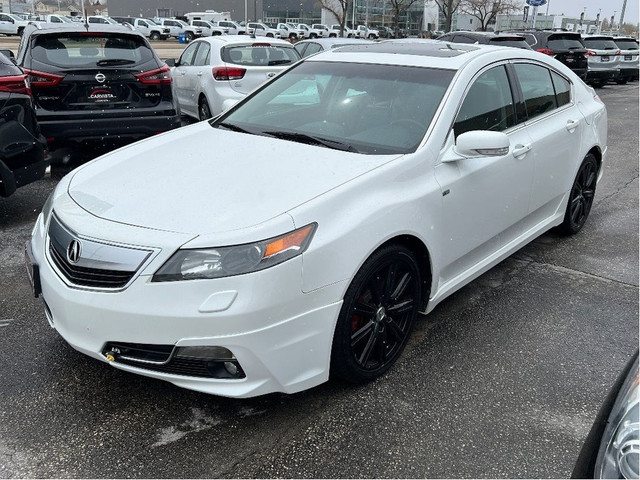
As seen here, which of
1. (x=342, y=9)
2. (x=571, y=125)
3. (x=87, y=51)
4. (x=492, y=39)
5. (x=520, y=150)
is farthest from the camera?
(x=342, y=9)

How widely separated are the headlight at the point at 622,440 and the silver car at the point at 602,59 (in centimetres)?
1942

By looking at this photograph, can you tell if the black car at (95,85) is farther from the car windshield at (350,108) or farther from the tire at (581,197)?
the tire at (581,197)

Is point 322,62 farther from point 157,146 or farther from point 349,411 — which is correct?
point 349,411

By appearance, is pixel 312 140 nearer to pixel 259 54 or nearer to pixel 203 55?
pixel 259 54

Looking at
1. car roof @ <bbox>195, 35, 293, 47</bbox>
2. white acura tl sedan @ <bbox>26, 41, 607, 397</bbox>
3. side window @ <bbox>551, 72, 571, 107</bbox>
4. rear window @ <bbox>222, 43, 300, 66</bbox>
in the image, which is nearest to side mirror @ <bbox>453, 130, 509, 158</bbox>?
white acura tl sedan @ <bbox>26, 41, 607, 397</bbox>

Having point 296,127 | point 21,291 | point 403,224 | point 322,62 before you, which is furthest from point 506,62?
point 21,291

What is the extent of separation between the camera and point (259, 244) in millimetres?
2408

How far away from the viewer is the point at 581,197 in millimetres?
5016

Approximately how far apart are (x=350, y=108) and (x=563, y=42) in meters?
15.0

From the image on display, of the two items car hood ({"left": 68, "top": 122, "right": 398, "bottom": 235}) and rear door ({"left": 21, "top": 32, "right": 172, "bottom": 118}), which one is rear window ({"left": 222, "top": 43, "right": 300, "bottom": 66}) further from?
car hood ({"left": 68, "top": 122, "right": 398, "bottom": 235})

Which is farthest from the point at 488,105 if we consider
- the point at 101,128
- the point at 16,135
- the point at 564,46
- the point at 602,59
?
the point at 602,59

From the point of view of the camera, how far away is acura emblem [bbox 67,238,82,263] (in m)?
2.54

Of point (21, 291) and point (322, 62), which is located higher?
point (322, 62)

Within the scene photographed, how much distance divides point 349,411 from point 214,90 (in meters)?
7.24
